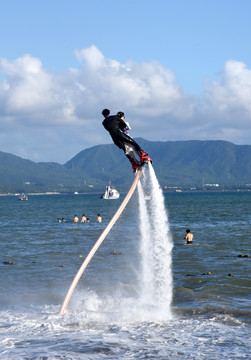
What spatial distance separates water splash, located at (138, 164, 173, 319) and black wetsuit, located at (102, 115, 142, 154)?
3.38 feet

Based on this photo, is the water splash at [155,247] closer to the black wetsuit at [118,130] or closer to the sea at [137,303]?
the sea at [137,303]

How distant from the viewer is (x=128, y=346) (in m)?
14.0

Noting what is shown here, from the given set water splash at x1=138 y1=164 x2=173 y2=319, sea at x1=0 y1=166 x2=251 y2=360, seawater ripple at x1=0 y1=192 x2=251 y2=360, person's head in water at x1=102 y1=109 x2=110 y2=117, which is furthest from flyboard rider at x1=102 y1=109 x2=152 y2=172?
seawater ripple at x1=0 y1=192 x2=251 y2=360

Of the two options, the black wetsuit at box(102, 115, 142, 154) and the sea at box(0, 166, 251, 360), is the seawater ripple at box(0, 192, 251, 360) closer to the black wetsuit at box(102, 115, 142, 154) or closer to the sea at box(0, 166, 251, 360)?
the sea at box(0, 166, 251, 360)

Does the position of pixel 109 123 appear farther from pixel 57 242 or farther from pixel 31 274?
pixel 57 242

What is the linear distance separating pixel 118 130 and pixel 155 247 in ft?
20.1

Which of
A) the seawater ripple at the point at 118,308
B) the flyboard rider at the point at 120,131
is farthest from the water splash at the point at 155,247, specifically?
the flyboard rider at the point at 120,131

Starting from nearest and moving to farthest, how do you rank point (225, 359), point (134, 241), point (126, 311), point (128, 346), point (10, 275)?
1. point (225, 359)
2. point (128, 346)
3. point (126, 311)
4. point (10, 275)
5. point (134, 241)

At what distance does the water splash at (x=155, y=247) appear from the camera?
1664 centimetres

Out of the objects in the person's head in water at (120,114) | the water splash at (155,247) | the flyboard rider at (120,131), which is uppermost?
the person's head in water at (120,114)

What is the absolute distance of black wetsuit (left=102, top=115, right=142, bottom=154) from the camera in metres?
15.7

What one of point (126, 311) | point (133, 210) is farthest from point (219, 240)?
point (133, 210)

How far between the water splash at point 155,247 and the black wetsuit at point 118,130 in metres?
1.03

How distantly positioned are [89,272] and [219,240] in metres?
19.9
